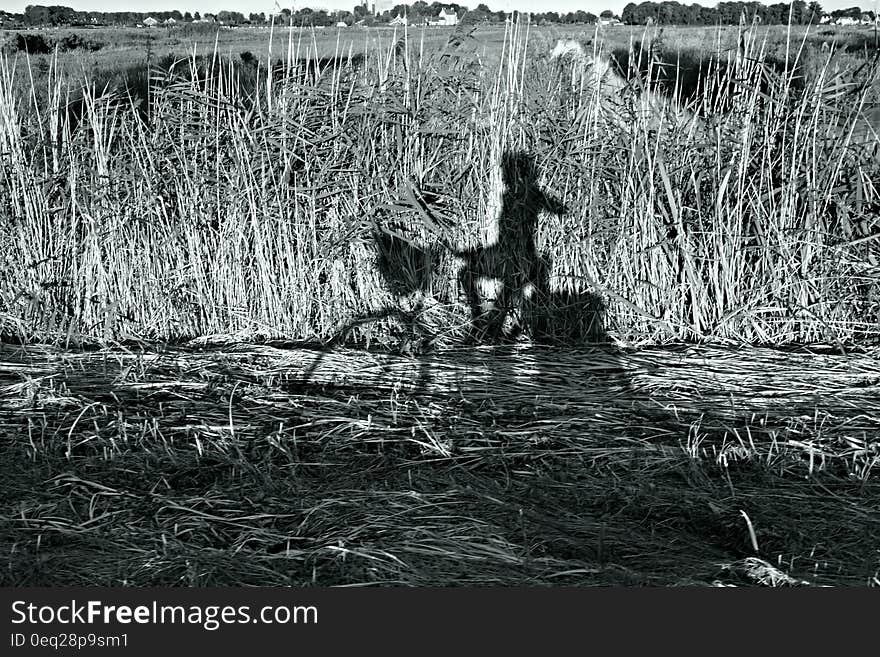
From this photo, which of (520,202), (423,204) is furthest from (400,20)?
(520,202)

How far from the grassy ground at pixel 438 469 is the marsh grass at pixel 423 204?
41cm

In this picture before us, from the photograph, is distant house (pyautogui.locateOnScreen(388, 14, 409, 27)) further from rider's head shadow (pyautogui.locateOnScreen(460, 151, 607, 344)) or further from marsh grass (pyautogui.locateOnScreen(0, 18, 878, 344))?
rider's head shadow (pyautogui.locateOnScreen(460, 151, 607, 344))

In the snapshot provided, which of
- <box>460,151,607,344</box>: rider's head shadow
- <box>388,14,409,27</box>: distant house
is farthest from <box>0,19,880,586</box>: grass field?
<box>388,14,409,27</box>: distant house

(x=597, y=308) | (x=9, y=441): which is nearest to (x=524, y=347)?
(x=597, y=308)

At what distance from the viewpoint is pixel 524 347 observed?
10.6 feet

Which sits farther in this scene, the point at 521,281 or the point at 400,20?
the point at 400,20

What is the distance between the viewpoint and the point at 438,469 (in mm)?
2166

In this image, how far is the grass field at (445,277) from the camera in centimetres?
235

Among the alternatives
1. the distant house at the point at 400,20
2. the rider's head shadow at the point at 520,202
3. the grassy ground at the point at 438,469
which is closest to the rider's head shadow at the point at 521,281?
the rider's head shadow at the point at 520,202

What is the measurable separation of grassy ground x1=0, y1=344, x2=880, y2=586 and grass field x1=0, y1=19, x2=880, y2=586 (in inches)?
0.6

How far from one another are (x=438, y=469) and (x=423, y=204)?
1.70 m

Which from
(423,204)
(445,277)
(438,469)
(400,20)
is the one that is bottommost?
(438,469)

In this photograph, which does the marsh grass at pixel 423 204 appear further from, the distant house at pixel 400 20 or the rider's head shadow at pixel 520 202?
the distant house at pixel 400 20

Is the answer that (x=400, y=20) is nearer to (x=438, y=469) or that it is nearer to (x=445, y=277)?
(x=445, y=277)
